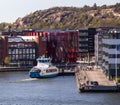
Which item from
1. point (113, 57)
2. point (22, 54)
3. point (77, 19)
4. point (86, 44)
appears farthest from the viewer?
point (77, 19)

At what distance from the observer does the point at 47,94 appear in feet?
195

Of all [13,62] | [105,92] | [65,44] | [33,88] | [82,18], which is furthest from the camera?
[82,18]

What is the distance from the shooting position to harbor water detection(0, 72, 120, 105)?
5315cm

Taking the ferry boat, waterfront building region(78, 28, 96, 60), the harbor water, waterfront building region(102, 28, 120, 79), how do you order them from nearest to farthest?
the harbor water < waterfront building region(102, 28, 120, 79) < the ferry boat < waterfront building region(78, 28, 96, 60)

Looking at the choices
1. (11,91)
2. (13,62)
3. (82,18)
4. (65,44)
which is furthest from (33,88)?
(82,18)

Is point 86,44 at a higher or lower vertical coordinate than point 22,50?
higher

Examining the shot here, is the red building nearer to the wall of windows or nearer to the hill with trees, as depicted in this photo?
the wall of windows

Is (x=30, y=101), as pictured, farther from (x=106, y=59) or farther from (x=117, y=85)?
(x=106, y=59)

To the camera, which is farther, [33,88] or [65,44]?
[65,44]

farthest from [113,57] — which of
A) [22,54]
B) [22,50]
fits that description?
[22,50]

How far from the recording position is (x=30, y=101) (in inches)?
2110

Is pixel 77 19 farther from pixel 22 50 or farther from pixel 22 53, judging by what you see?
pixel 22 53

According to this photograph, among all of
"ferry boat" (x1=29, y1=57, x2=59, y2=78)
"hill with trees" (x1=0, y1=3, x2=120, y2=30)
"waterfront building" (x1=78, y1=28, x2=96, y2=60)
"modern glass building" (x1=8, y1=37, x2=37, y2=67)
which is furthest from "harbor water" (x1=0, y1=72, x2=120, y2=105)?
"hill with trees" (x1=0, y1=3, x2=120, y2=30)

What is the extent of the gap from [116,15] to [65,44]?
7727cm
